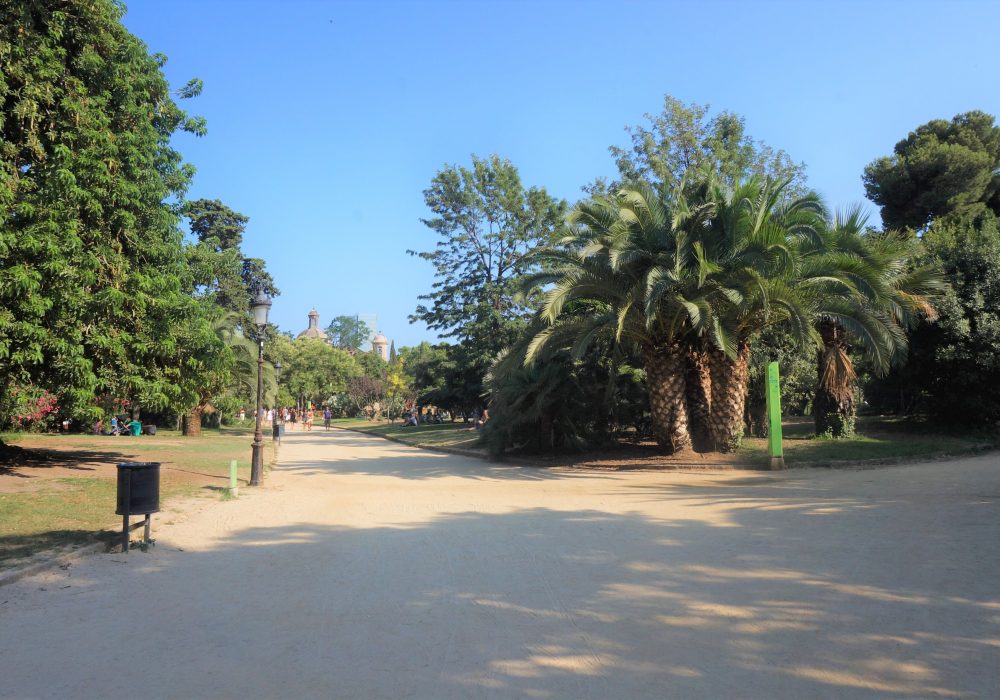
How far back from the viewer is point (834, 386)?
18828 millimetres

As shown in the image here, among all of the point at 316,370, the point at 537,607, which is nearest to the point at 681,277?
the point at 537,607

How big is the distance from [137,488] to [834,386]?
1771cm

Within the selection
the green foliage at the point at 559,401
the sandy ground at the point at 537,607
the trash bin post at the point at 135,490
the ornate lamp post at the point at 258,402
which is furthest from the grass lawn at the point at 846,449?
the trash bin post at the point at 135,490

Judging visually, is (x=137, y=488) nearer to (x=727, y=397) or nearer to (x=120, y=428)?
(x=727, y=397)

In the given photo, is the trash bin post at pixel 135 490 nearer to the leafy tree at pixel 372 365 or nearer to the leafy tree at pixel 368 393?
the leafy tree at pixel 368 393

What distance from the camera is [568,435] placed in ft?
67.1

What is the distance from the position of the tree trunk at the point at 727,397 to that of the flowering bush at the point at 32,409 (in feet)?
50.4

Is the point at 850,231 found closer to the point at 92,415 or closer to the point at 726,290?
the point at 726,290

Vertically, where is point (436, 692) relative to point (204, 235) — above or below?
below

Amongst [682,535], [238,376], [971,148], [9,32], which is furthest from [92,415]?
[971,148]

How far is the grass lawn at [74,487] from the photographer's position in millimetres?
8320

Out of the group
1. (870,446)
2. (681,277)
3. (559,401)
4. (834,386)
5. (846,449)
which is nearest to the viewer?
(681,277)

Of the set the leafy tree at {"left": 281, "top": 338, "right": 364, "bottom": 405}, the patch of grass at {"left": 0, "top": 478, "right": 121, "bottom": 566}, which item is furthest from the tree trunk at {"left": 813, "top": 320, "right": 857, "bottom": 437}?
the leafy tree at {"left": 281, "top": 338, "right": 364, "bottom": 405}

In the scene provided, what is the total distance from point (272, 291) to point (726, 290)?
1916 inches
